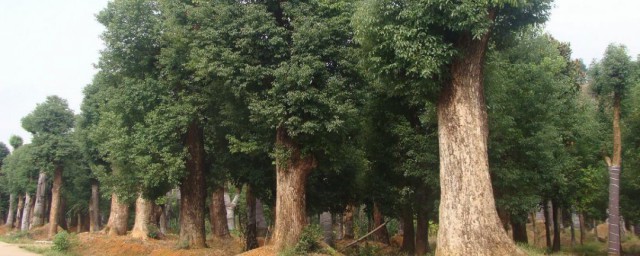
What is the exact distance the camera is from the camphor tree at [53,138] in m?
32.0

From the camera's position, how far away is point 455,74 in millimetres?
11234

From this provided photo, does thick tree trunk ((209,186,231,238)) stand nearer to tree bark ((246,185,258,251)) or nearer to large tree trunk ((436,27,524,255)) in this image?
tree bark ((246,185,258,251))

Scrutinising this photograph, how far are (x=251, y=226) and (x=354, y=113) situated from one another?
326 inches

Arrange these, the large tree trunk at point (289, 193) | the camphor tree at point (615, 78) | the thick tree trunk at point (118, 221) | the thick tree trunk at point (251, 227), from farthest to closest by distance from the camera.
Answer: the thick tree trunk at point (118, 221) < the camphor tree at point (615, 78) < the thick tree trunk at point (251, 227) < the large tree trunk at point (289, 193)

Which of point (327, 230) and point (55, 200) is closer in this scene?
point (327, 230)

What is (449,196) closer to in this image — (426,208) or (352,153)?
(352,153)

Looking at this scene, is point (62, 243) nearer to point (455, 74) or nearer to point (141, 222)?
point (141, 222)

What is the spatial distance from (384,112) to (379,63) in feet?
20.9

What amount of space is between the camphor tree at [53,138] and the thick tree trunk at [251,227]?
16963 millimetres

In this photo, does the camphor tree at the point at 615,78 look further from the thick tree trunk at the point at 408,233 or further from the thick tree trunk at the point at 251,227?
the thick tree trunk at the point at 251,227

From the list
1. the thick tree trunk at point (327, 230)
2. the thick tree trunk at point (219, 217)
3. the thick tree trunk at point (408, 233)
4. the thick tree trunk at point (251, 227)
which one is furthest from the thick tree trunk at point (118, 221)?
the thick tree trunk at point (408, 233)

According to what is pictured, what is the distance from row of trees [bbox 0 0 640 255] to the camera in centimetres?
1086

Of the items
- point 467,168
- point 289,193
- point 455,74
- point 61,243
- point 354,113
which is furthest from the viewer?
point 61,243

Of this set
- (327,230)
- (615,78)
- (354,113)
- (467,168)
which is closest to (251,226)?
(327,230)
